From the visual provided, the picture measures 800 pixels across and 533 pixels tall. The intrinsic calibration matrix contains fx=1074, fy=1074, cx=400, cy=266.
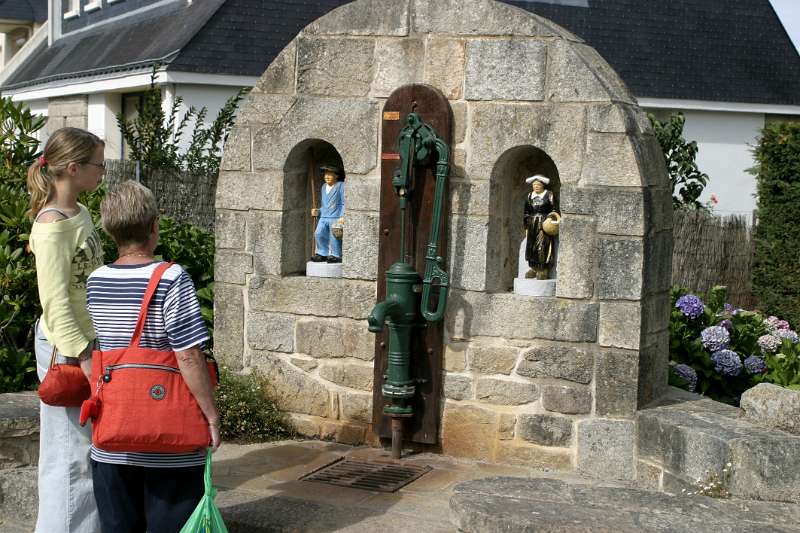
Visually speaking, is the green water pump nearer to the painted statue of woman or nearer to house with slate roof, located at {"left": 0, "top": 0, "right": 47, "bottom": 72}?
the painted statue of woman

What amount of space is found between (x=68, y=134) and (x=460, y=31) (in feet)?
7.86

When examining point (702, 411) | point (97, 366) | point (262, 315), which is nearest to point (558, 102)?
point (702, 411)

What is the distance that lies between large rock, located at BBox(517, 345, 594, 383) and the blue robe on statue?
1380 millimetres

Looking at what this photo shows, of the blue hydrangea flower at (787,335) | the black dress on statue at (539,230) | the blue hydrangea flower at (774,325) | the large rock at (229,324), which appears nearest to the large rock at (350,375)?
the large rock at (229,324)

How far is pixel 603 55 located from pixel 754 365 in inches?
442

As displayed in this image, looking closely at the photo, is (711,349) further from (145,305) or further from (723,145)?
(723,145)

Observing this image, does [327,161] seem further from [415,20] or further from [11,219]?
[11,219]

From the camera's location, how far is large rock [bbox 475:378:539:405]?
5.76 meters

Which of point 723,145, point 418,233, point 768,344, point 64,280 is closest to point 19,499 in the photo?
point 64,280

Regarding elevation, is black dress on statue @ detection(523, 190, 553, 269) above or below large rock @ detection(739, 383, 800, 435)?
above

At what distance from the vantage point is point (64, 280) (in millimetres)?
4129

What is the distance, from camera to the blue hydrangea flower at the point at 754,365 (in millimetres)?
7375

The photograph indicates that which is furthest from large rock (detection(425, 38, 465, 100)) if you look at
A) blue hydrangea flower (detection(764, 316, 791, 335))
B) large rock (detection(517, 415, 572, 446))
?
blue hydrangea flower (detection(764, 316, 791, 335))

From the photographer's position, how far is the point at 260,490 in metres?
5.36
